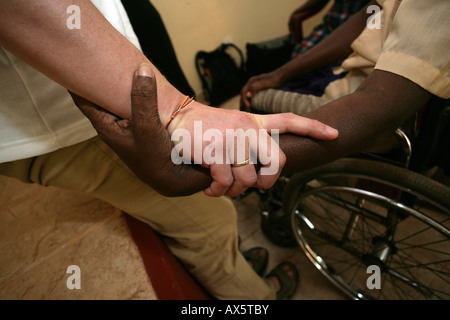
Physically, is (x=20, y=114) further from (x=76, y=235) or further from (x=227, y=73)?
(x=227, y=73)

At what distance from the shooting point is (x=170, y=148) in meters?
0.46

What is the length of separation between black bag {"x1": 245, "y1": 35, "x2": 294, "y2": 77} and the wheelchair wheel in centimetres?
166

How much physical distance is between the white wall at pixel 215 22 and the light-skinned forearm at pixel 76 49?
2242mm

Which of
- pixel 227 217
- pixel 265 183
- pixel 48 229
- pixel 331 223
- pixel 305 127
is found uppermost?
pixel 305 127

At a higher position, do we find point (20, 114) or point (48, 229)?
point (20, 114)

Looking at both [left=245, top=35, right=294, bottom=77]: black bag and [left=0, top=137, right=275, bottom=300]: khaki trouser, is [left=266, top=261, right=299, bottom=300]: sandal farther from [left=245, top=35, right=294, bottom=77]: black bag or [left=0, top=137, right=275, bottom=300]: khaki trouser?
[left=245, top=35, right=294, bottom=77]: black bag

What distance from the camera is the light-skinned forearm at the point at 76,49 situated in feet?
1.10

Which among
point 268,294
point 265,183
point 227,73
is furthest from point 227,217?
point 227,73

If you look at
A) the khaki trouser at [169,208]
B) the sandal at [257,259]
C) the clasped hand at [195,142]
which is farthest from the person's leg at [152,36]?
the sandal at [257,259]

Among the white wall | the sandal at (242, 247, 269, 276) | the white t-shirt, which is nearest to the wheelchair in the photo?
the sandal at (242, 247, 269, 276)

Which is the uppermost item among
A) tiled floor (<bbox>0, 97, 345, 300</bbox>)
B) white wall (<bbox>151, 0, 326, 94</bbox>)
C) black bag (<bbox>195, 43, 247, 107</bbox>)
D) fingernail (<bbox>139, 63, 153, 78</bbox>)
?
white wall (<bbox>151, 0, 326, 94</bbox>)

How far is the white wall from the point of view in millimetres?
2359

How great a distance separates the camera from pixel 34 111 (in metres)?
0.50
